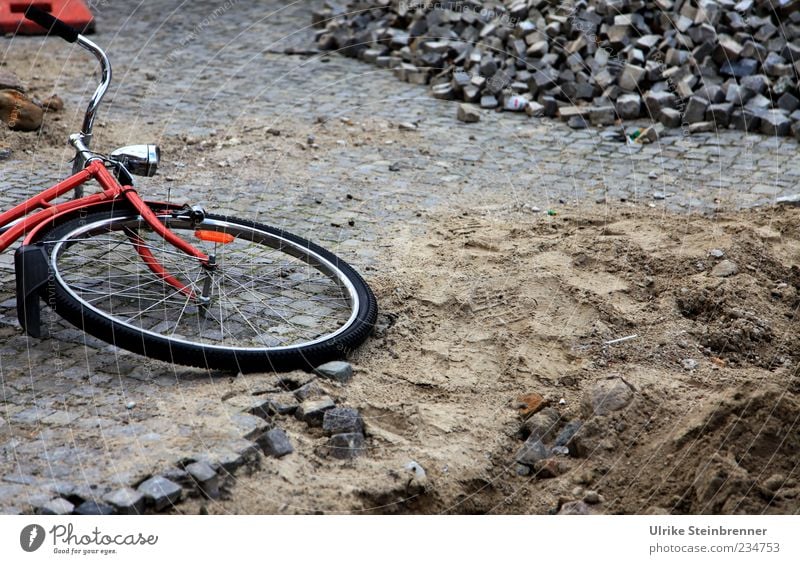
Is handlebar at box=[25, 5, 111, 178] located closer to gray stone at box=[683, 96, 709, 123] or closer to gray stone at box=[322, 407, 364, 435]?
gray stone at box=[322, 407, 364, 435]

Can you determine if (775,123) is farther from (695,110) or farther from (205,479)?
(205,479)

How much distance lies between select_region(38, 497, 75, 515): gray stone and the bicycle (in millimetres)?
893

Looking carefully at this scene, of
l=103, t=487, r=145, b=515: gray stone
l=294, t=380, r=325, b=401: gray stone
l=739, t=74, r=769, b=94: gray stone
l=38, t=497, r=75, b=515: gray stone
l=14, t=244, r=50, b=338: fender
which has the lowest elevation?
l=294, t=380, r=325, b=401: gray stone

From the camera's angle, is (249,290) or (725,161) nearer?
(249,290)

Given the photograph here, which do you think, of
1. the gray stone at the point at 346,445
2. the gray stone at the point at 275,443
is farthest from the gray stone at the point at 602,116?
the gray stone at the point at 275,443

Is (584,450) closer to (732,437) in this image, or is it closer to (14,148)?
(732,437)

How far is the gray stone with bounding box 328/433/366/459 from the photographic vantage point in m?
3.70

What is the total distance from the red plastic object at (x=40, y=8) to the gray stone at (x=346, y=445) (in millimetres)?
8709

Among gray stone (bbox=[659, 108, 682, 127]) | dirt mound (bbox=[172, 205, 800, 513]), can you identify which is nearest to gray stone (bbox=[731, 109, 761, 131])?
gray stone (bbox=[659, 108, 682, 127])

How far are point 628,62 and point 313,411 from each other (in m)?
6.36

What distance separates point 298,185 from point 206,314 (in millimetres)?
2361

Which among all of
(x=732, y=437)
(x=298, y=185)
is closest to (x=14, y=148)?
(x=298, y=185)

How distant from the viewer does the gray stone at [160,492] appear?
10.6ft

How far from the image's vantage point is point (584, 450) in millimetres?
3859
